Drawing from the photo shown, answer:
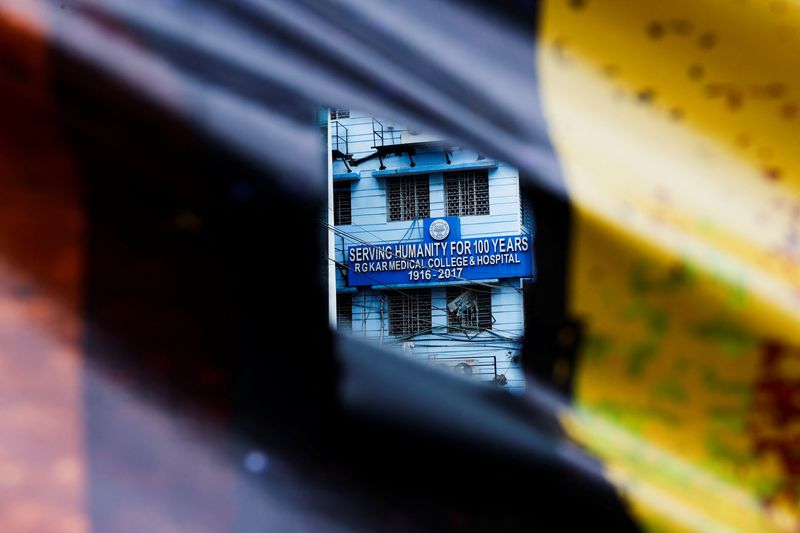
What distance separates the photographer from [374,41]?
0.50 metres

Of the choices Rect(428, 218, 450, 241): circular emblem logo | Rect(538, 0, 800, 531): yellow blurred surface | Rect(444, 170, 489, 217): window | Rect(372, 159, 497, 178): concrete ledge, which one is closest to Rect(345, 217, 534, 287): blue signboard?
Rect(428, 218, 450, 241): circular emblem logo

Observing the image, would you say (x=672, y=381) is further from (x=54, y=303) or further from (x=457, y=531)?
(x=54, y=303)

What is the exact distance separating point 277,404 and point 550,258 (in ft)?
0.65

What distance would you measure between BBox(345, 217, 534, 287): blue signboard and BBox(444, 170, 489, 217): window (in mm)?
118

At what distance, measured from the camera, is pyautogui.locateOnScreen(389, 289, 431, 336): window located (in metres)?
3.82

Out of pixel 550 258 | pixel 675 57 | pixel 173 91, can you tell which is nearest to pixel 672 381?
pixel 550 258

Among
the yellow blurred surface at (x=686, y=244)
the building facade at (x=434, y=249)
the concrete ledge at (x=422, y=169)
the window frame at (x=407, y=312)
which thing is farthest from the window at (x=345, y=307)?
the yellow blurred surface at (x=686, y=244)

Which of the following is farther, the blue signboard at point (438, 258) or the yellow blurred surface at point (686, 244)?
the blue signboard at point (438, 258)

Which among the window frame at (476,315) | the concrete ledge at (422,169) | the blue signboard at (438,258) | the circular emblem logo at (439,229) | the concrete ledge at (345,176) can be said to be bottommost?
the window frame at (476,315)

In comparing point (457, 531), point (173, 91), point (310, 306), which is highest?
point (173, 91)

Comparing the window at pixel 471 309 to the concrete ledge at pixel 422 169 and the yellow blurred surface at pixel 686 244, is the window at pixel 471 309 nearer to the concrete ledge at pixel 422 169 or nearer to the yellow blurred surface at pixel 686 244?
the concrete ledge at pixel 422 169

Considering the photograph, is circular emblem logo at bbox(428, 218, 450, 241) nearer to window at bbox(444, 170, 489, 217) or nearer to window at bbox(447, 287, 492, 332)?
window at bbox(444, 170, 489, 217)

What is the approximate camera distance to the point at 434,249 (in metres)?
4.02

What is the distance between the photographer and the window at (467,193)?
149 inches
